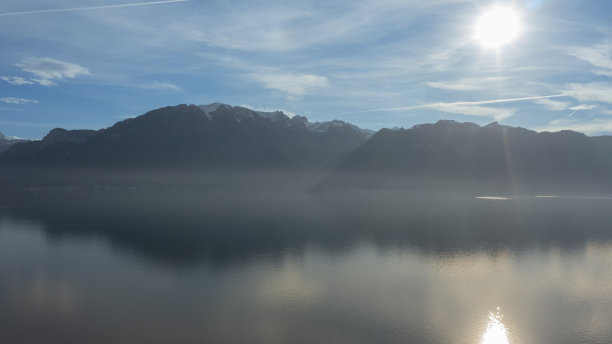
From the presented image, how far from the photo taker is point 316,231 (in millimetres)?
174125

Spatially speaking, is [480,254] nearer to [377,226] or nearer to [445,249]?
[445,249]

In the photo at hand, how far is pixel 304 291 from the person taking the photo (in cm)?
8138

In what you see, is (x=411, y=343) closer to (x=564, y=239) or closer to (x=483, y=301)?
(x=483, y=301)

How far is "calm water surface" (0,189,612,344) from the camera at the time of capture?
201 feet

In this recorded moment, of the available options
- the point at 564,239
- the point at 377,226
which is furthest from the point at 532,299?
the point at 377,226

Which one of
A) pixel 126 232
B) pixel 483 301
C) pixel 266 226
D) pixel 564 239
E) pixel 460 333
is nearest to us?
pixel 460 333

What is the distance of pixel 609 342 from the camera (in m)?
58.3

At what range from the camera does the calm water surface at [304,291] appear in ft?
201

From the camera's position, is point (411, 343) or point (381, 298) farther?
point (381, 298)

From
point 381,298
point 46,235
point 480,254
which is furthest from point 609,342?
point 46,235

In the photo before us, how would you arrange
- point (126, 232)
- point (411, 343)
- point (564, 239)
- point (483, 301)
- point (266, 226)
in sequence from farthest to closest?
point (266, 226), point (126, 232), point (564, 239), point (483, 301), point (411, 343)

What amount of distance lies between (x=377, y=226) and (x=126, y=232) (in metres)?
116

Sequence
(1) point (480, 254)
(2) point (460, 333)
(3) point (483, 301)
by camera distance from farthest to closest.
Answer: (1) point (480, 254) < (3) point (483, 301) < (2) point (460, 333)

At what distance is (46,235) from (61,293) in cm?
9281
